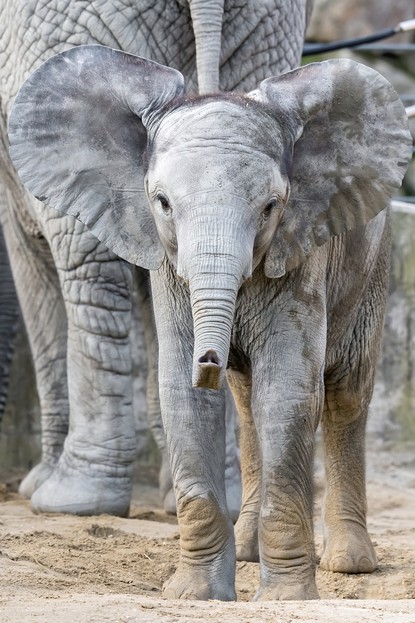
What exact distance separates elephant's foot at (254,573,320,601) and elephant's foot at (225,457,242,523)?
1.76 m

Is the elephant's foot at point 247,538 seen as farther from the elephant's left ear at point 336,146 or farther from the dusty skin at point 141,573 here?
the elephant's left ear at point 336,146

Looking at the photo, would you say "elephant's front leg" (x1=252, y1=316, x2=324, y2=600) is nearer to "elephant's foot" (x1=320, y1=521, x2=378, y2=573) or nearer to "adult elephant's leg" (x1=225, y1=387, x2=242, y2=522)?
"elephant's foot" (x1=320, y1=521, x2=378, y2=573)

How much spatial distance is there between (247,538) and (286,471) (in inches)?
40.6

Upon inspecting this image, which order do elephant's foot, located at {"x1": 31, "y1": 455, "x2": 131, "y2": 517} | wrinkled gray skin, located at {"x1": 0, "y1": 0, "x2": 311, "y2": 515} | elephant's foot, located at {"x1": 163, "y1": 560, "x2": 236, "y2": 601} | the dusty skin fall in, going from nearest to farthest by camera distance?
the dusty skin, elephant's foot, located at {"x1": 163, "y1": 560, "x2": 236, "y2": 601}, wrinkled gray skin, located at {"x1": 0, "y1": 0, "x2": 311, "y2": 515}, elephant's foot, located at {"x1": 31, "y1": 455, "x2": 131, "y2": 517}

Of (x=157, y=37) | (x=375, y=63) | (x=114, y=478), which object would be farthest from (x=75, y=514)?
(x=375, y=63)

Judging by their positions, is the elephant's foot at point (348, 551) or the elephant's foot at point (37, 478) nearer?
the elephant's foot at point (348, 551)

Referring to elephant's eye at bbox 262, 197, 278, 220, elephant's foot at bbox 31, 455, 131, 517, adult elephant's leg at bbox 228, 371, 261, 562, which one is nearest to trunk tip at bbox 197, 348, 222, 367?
elephant's eye at bbox 262, 197, 278, 220

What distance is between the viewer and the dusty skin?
11.9 ft

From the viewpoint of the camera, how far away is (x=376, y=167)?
14.6 ft

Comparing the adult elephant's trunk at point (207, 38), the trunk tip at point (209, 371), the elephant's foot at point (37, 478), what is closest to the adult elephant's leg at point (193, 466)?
the trunk tip at point (209, 371)

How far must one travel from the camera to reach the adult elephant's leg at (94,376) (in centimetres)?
570

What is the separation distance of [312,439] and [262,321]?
346mm

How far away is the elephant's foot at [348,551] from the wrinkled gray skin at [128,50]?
1000 millimetres

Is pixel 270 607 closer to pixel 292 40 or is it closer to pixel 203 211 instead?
pixel 203 211
